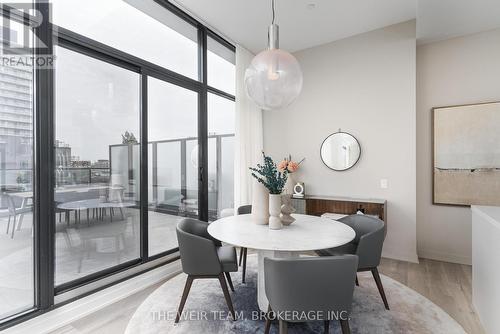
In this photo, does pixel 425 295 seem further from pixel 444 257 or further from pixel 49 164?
pixel 49 164

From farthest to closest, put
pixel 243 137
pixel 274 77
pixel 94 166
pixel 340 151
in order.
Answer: pixel 243 137 → pixel 340 151 → pixel 94 166 → pixel 274 77

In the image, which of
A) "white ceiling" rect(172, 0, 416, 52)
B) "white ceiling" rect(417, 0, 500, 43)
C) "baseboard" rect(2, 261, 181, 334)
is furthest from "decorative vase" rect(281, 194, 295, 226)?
"white ceiling" rect(417, 0, 500, 43)

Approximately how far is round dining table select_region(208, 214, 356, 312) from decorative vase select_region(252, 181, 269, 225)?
63mm

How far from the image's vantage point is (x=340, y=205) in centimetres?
369

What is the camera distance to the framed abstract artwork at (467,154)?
10.7 ft

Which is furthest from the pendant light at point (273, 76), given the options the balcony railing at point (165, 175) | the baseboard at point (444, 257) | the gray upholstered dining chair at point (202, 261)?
the baseboard at point (444, 257)

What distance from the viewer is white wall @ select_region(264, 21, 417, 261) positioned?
A: 352 centimetres

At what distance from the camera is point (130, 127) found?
285 centimetres

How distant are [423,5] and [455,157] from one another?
1948mm

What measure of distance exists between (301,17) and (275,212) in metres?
2.64

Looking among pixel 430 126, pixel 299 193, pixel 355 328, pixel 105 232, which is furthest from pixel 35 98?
pixel 430 126

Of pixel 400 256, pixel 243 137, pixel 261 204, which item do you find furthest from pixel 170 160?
pixel 400 256

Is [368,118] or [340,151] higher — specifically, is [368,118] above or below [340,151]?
above

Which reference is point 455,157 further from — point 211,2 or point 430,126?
point 211,2
